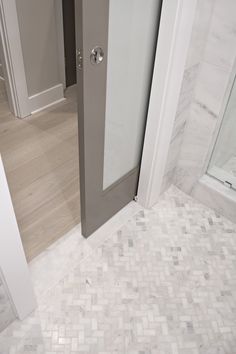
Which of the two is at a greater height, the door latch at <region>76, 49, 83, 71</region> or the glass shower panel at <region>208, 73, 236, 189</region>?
the door latch at <region>76, 49, 83, 71</region>

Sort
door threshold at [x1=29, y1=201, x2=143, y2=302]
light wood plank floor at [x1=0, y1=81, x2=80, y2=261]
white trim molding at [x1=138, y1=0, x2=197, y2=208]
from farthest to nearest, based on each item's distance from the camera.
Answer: light wood plank floor at [x1=0, y1=81, x2=80, y2=261] → door threshold at [x1=29, y1=201, x2=143, y2=302] → white trim molding at [x1=138, y1=0, x2=197, y2=208]

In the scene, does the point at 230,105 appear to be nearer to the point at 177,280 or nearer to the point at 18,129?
the point at 177,280

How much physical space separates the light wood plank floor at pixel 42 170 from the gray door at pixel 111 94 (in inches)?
8.6

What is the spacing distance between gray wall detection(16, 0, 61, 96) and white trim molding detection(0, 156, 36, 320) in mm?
1467

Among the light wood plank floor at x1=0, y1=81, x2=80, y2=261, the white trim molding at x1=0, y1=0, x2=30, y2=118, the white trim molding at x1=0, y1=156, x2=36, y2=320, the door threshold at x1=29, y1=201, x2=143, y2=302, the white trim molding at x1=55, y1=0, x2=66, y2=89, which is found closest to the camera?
the white trim molding at x1=0, y1=156, x2=36, y2=320

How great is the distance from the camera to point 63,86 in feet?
8.23

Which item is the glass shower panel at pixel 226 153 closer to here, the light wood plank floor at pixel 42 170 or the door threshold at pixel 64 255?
the door threshold at pixel 64 255

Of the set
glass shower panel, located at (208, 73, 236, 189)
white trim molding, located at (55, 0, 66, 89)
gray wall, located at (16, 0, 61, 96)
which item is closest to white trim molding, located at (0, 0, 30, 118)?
gray wall, located at (16, 0, 61, 96)

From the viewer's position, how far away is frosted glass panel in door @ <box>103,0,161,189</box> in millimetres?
1090

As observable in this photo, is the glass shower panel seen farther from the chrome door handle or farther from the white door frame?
the chrome door handle

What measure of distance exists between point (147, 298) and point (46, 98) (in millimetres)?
1636

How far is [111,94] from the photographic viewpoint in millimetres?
1207

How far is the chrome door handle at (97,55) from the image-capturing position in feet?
3.31

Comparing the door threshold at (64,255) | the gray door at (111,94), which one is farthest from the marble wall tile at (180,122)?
the door threshold at (64,255)
